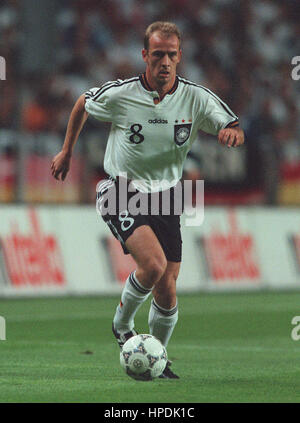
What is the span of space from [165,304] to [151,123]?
132 centimetres

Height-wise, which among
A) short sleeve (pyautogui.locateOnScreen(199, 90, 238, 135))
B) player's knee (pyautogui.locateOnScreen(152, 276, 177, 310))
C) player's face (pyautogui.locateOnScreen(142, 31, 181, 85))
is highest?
player's face (pyautogui.locateOnScreen(142, 31, 181, 85))

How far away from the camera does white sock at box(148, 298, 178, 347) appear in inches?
304

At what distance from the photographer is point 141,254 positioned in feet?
23.6

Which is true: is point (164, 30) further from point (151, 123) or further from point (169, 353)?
point (169, 353)

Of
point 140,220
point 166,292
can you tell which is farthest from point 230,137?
point 166,292

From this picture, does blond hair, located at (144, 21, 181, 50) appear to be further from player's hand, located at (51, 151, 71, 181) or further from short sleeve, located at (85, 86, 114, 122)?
player's hand, located at (51, 151, 71, 181)

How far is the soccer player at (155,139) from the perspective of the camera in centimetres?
739

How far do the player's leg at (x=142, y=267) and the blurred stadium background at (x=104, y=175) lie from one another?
54cm

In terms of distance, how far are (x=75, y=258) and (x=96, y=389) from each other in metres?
8.77

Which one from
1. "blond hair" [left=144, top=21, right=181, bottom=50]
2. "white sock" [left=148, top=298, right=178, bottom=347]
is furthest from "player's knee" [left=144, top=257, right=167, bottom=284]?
"blond hair" [left=144, top=21, right=181, bottom=50]

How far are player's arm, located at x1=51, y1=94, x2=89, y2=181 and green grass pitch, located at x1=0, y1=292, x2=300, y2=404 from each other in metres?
1.48

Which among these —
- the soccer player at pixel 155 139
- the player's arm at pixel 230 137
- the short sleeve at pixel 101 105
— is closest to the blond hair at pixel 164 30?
the soccer player at pixel 155 139

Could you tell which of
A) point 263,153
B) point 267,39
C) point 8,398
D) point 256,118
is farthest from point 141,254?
point 267,39

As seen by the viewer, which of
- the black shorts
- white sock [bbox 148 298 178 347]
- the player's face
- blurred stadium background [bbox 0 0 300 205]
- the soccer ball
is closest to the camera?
the soccer ball
